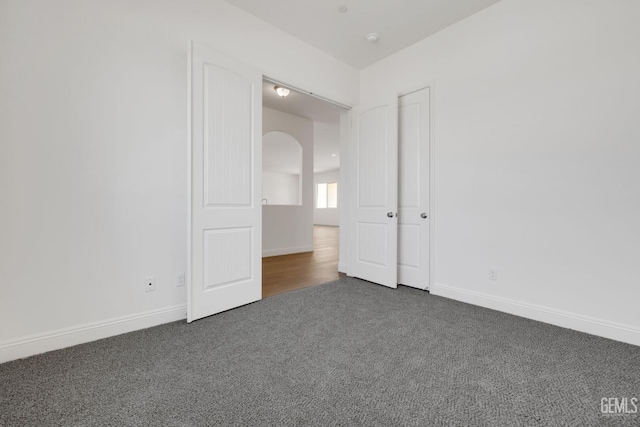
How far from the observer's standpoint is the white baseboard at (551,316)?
6.37ft

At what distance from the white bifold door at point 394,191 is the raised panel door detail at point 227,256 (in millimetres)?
1560

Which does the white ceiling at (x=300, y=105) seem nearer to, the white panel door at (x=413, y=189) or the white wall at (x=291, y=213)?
the white wall at (x=291, y=213)

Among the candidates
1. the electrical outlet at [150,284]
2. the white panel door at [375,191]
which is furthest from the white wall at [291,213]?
the electrical outlet at [150,284]

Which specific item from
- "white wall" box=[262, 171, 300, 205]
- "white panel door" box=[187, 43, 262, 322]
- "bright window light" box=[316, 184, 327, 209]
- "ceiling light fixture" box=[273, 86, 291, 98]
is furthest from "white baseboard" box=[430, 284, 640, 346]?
"bright window light" box=[316, 184, 327, 209]

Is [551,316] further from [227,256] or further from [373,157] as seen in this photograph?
[227,256]

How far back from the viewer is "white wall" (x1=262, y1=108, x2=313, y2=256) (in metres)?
5.27

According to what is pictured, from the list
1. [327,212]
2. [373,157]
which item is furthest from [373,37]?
[327,212]

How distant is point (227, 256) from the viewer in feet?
8.16

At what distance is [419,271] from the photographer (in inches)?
125

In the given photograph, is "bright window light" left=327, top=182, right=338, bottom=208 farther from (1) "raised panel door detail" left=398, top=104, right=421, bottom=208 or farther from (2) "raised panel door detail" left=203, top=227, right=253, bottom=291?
(2) "raised panel door detail" left=203, top=227, right=253, bottom=291

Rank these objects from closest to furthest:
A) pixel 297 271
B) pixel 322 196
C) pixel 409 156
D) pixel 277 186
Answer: pixel 409 156, pixel 297 271, pixel 277 186, pixel 322 196

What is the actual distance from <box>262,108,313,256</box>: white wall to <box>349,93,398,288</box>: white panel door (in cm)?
207

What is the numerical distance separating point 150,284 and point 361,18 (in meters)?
3.21

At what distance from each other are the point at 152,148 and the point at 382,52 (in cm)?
288
